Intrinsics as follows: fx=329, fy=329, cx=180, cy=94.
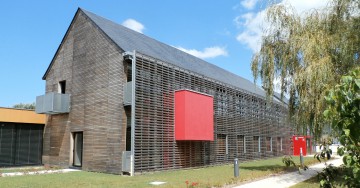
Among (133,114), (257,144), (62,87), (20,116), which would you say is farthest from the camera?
(257,144)

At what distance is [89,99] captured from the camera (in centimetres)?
1700

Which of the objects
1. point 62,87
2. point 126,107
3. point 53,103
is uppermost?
point 62,87

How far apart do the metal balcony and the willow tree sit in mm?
10265

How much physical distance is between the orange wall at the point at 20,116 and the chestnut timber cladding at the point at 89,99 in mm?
605

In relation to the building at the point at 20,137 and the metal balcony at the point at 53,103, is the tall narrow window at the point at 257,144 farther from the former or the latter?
the building at the point at 20,137

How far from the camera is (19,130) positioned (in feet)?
61.7

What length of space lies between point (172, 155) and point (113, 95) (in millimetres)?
4128

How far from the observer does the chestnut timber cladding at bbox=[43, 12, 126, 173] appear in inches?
604

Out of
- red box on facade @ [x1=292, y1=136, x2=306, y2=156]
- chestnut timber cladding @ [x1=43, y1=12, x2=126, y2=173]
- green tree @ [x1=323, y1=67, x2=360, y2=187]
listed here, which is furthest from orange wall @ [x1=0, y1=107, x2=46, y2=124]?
red box on facade @ [x1=292, y1=136, x2=306, y2=156]

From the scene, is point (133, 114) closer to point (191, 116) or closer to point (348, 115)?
point (191, 116)

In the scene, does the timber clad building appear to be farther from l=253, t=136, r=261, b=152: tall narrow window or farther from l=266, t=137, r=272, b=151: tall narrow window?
l=266, t=137, r=272, b=151: tall narrow window

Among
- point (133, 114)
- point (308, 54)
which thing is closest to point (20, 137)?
point (133, 114)

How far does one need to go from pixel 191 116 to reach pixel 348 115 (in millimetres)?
14451

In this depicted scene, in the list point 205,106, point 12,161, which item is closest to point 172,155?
point 205,106
